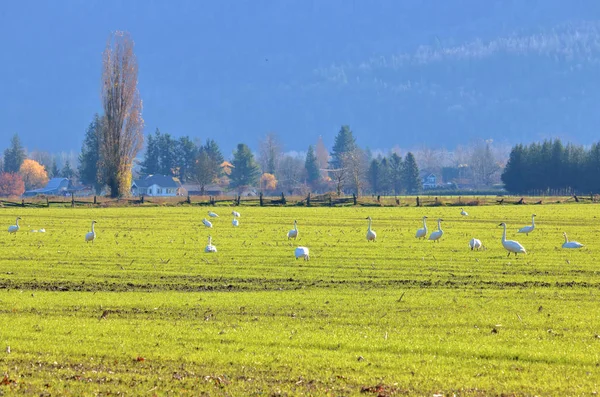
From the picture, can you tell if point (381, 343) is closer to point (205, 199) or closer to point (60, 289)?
point (60, 289)

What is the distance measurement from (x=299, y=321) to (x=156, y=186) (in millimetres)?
165566

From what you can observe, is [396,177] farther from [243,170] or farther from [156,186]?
[156,186]

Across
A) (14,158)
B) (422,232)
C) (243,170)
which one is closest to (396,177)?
(243,170)

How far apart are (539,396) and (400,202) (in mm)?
79589

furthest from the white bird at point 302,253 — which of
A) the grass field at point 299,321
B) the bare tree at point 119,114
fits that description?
the bare tree at point 119,114

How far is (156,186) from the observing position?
180125mm

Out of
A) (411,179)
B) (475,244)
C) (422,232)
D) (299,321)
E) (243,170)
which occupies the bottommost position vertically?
(299,321)

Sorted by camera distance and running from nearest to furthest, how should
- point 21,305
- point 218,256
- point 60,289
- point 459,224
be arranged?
point 21,305 < point 60,289 < point 218,256 < point 459,224

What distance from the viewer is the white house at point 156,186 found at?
180m

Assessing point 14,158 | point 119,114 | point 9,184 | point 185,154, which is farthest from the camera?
point 14,158

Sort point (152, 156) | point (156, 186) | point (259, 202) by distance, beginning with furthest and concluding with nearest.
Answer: point (152, 156) < point (156, 186) < point (259, 202)

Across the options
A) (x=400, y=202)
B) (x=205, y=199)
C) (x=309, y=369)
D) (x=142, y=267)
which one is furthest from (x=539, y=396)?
(x=205, y=199)

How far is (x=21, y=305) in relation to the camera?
779 inches

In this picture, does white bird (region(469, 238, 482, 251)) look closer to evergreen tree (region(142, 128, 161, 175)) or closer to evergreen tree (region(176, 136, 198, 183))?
evergreen tree (region(176, 136, 198, 183))
